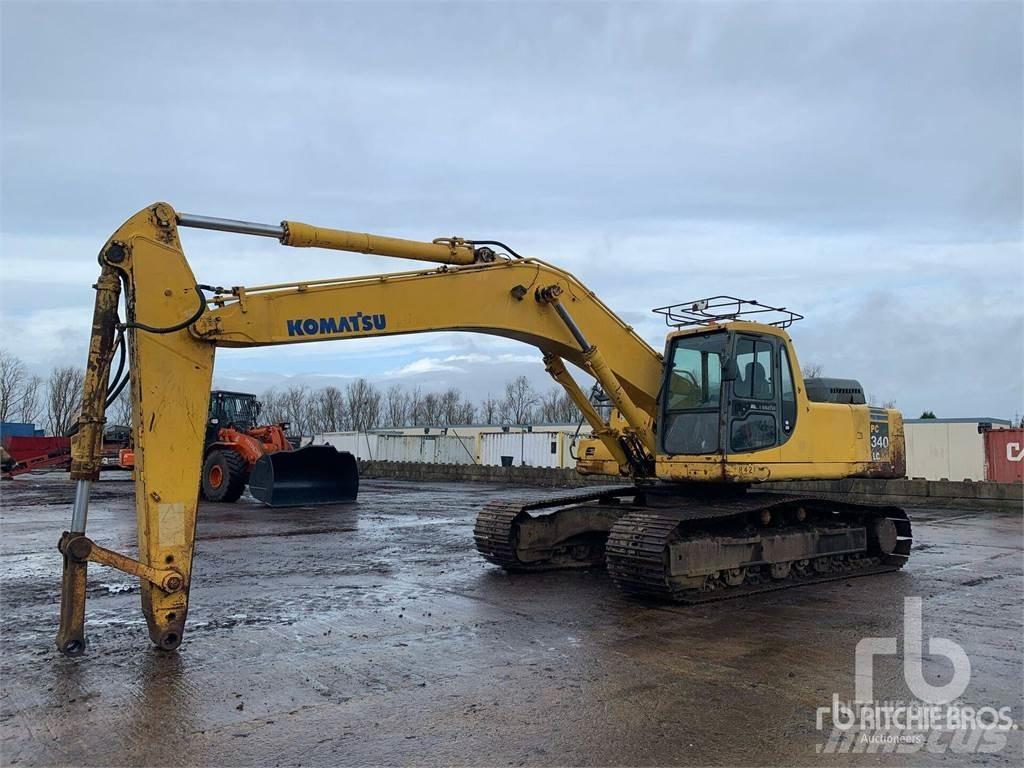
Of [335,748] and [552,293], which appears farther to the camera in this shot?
[552,293]

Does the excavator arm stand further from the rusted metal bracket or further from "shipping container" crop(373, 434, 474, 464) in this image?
"shipping container" crop(373, 434, 474, 464)

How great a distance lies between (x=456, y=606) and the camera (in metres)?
7.75

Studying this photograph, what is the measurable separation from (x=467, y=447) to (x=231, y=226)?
105 feet

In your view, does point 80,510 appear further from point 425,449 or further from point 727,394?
point 425,449

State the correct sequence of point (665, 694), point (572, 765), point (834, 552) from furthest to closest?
point (834, 552), point (665, 694), point (572, 765)

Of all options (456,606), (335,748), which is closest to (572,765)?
(335,748)

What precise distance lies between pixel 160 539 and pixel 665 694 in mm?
3522

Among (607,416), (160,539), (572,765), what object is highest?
(607,416)

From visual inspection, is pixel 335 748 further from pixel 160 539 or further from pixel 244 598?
pixel 244 598

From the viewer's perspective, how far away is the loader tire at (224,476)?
62.3 feet

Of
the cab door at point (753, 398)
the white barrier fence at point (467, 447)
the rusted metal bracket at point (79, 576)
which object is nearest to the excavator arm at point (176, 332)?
the rusted metal bracket at point (79, 576)

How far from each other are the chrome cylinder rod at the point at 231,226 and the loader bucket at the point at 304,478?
12053mm

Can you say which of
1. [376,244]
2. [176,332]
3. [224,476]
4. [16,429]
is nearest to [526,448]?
[224,476]

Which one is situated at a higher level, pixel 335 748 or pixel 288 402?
pixel 288 402
